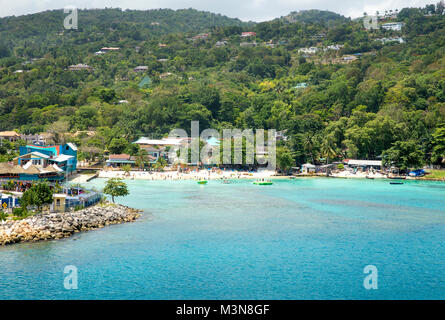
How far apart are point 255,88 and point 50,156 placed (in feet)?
202

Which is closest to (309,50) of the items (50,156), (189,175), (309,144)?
(309,144)

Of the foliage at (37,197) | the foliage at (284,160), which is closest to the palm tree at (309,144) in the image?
the foliage at (284,160)

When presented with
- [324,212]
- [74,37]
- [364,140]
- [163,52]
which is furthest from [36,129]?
[74,37]

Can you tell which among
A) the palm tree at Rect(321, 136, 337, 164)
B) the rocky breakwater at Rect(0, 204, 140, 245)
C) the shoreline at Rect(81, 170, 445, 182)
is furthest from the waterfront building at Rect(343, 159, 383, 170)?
the rocky breakwater at Rect(0, 204, 140, 245)

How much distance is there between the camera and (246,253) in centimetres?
2389

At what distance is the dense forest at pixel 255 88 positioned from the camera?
189 feet

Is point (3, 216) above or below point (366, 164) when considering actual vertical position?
below

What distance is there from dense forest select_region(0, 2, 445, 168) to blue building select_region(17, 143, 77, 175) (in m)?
8.56

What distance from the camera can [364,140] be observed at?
55969 millimetres

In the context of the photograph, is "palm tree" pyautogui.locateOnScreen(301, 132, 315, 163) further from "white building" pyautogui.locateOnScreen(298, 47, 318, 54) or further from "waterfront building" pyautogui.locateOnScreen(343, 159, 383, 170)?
"white building" pyautogui.locateOnScreen(298, 47, 318, 54)

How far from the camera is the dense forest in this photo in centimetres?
5762

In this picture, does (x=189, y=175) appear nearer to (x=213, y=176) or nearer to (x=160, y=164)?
(x=213, y=176)

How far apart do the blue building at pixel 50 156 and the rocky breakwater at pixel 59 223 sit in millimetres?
11261
